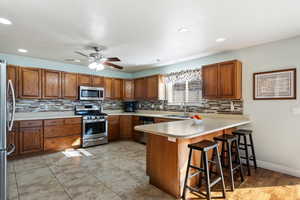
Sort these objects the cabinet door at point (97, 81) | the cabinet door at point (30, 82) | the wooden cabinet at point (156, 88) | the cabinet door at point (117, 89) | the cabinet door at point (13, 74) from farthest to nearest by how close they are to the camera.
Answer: the cabinet door at point (117, 89), the cabinet door at point (97, 81), the wooden cabinet at point (156, 88), the cabinet door at point (30, 82), the cabinet door at point (13, 74)

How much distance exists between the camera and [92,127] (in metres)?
4.59

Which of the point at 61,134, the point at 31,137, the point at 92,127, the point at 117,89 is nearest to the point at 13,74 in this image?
the point at 31,137

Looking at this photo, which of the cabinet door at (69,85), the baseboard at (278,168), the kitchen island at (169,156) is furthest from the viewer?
the cabinet door at (69,85)

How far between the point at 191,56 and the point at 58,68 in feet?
12.0

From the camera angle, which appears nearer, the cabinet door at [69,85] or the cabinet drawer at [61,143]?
the cabinet drawer at [61,143]

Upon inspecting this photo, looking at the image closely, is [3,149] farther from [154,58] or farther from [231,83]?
[231,83]

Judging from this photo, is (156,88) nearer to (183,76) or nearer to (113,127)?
(183,76)

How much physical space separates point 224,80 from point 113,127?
3.53 m

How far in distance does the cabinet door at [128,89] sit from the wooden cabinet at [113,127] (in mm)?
862

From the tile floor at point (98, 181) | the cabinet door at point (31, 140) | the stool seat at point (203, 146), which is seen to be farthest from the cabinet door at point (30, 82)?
the stool seat at point (203, 146)

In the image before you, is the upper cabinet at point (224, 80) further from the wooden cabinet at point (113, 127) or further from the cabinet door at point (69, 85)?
the cabinet door at point (69, 85)

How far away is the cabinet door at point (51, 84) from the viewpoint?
411 centimetres

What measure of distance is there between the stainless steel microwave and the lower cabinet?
0.74 metres

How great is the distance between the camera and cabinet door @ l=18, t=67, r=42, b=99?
12.4 feet
